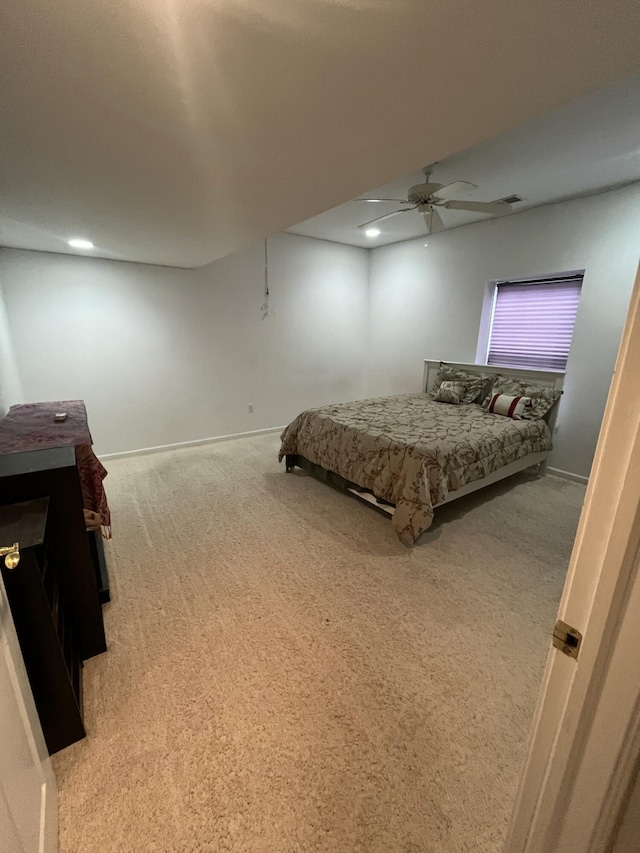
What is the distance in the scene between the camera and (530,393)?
11.1 ft

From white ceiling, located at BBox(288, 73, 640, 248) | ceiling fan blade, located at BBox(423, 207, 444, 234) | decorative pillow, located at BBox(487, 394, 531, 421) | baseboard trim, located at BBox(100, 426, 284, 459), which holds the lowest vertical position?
baseboard trim, located at BBox(100, 426, 284, 459)

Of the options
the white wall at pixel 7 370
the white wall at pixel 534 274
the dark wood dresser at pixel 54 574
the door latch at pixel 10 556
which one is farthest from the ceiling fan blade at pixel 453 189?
the white wall at pixel 7 370

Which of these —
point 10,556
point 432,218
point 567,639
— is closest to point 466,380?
point 432,218

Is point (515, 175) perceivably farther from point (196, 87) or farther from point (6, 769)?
point (6, 769)

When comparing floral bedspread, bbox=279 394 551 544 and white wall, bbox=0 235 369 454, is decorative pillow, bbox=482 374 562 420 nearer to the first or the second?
floral bedspread, bbox=279 394 551 544

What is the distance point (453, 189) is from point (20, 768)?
3347mm

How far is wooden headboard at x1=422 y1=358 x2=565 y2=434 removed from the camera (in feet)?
11.0

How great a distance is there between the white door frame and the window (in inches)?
142

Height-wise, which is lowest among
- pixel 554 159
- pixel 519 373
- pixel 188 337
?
pixel 519 373

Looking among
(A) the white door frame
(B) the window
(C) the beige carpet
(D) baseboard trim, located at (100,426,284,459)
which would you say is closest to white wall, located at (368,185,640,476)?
(B) the window

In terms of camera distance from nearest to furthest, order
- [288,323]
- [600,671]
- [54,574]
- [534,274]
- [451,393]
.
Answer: [600,671] < [54,574] < [534,274] < [451,393] < [288,323]

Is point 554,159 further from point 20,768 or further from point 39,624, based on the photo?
point 20,768

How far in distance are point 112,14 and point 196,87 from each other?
27 cm

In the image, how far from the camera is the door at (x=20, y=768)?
0.70m
